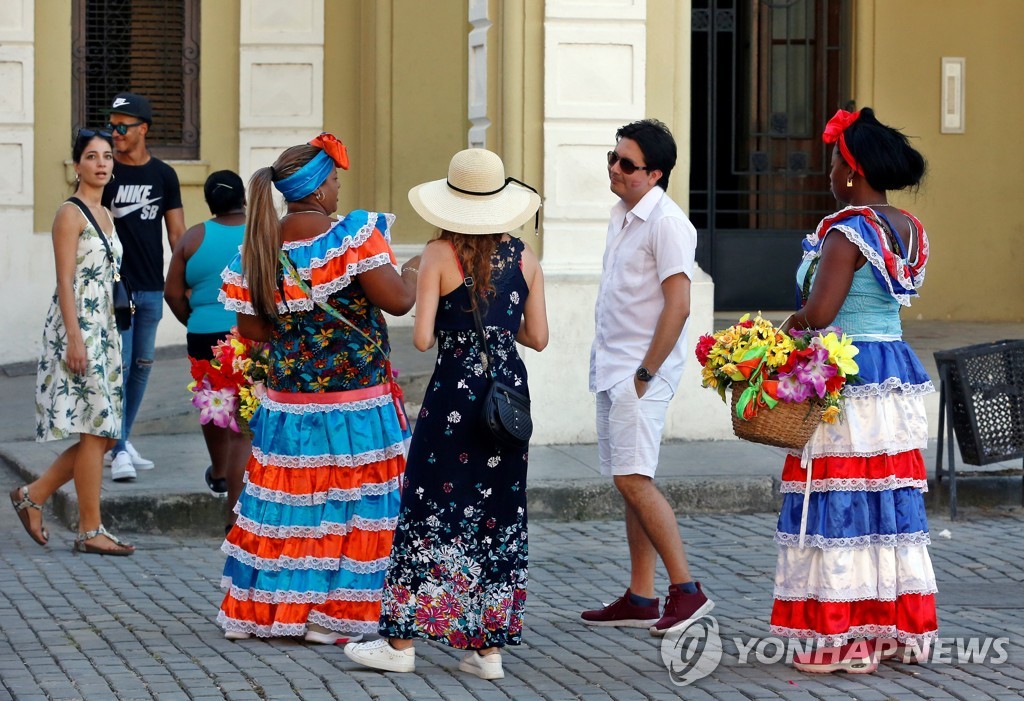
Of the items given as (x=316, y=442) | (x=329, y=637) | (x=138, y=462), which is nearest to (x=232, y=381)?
(x=316, y=442)

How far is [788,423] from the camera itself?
18.4 ft

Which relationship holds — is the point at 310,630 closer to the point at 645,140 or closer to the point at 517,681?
the point at 517,681

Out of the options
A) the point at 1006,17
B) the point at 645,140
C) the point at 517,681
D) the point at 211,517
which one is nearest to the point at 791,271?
the point at 1006,17

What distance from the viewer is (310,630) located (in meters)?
6.14

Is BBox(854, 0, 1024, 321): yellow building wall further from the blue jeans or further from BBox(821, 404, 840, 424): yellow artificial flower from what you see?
BBox(821, 404, 840, 424): yellow artificial flower

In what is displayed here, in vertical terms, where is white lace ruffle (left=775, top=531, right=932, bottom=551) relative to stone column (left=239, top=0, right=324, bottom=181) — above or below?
below

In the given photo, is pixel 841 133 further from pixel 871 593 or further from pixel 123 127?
pixel 123 127

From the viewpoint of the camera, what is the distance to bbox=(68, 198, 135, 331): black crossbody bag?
7.79 m

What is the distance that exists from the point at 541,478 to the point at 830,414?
3564 millimetres

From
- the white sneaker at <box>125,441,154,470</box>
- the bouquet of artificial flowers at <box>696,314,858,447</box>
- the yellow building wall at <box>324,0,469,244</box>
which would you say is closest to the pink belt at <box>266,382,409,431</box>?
the bouquet of artificial flowers at <box>696,314,858,447</box>

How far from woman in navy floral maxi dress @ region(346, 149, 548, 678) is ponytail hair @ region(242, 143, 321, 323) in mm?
654

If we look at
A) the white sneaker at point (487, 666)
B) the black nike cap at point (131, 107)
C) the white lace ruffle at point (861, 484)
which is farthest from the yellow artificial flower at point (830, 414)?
Answer: the black nike cap at point (131, 107)

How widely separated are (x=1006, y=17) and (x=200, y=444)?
8553 millimetres

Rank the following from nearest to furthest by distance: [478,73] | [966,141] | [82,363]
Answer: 1. [82,363]
2. [478,73]
3. [966,141]
